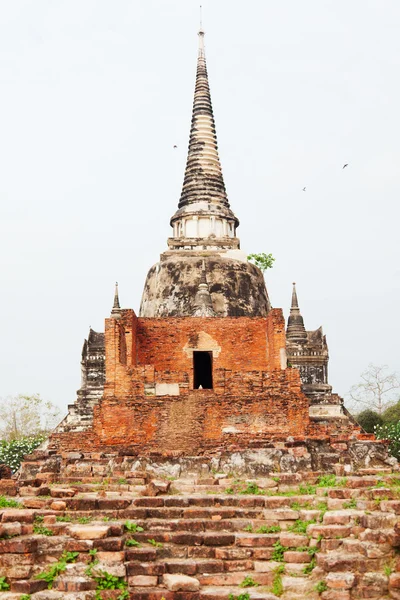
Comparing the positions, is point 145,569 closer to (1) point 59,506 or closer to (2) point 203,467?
(1) point 59,506

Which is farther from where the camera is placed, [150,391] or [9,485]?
[150,391]

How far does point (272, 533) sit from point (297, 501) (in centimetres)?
135

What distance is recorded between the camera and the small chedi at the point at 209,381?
A: 61.5 ft

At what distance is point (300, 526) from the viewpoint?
10.9 m

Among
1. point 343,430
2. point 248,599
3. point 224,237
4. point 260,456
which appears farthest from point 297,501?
point 224,237

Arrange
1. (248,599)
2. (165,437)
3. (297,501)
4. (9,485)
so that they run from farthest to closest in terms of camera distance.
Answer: (165,437), (9,485), (297,501), (248,599)

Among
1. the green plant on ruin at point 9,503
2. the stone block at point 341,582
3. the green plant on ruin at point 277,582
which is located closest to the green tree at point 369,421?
the green plant on ruin at point 9,503

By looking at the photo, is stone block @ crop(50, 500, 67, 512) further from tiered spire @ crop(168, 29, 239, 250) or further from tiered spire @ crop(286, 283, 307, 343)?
tiered spire @ crop(286, 283, 307, 343)

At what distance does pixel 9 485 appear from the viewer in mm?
13406

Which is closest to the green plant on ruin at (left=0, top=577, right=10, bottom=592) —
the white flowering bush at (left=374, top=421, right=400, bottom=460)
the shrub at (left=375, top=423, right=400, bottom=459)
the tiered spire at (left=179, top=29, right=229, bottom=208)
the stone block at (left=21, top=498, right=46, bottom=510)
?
the stone block at (left=21, top=498, right=46, bottom=510)

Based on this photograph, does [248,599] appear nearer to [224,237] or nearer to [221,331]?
[221,331]

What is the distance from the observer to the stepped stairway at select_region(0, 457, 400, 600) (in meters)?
9.25

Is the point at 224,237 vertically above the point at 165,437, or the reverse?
the point at 224,237

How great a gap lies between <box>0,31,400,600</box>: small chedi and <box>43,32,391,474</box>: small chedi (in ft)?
0.15
